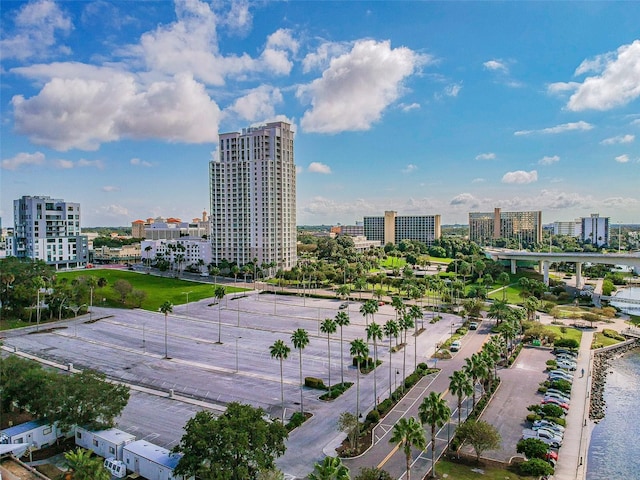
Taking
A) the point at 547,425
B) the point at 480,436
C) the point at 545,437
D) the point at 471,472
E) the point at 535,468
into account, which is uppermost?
the point at 480,436

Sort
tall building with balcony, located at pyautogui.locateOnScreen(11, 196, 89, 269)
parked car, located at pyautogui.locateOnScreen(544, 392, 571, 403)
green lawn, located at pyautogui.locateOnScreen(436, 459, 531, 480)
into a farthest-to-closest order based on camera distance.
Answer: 1. tall building with balcony, located at pyautogui.locateOnScreen(11, 196, 89, 269)
2. parked car, located at pyautogui.locateOnScreen(544, 392, 571, 403)
3. green lawn, located at pyautogui.locateOnScreen(436, 459, 531, 480)

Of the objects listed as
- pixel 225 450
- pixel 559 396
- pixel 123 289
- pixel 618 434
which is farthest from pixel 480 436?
pixel 123 289

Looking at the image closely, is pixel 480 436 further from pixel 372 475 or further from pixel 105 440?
pixel 105 440

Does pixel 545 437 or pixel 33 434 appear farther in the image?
pixel 545 437

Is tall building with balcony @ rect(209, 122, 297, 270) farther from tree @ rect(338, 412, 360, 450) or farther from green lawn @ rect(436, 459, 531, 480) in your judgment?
green lawn @ rect(436, 459, 531, 480)

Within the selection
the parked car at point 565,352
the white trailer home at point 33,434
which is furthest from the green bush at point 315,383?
the parked car at point 565,352

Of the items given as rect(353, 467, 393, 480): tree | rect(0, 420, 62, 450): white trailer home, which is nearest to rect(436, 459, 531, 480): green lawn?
rect(353, 467, 393, 480): tree

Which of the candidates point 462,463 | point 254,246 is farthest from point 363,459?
point 254,246
